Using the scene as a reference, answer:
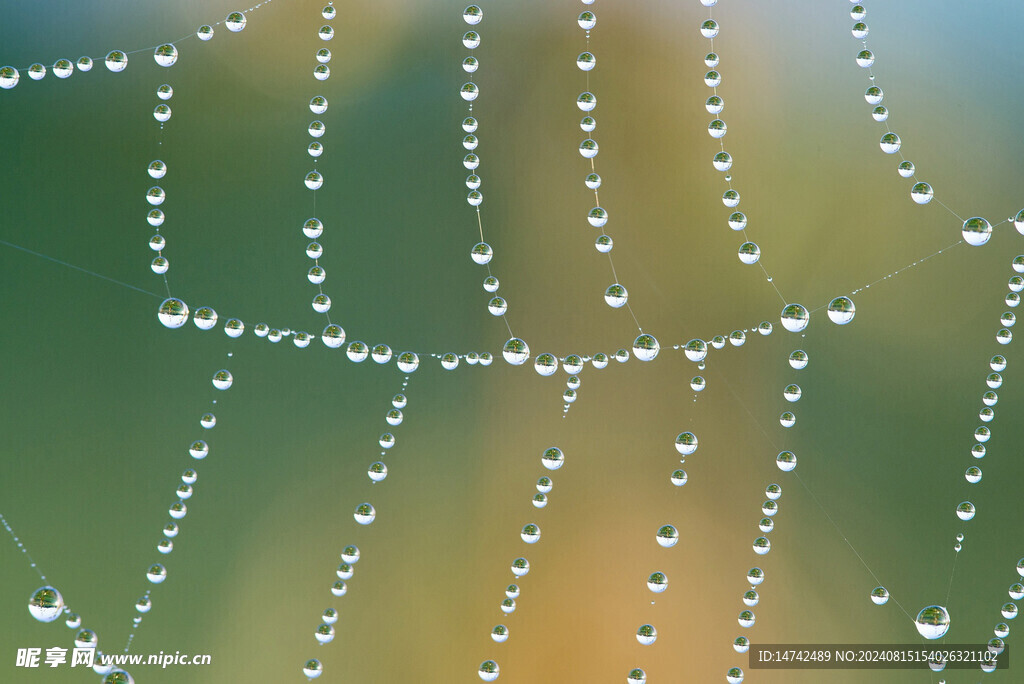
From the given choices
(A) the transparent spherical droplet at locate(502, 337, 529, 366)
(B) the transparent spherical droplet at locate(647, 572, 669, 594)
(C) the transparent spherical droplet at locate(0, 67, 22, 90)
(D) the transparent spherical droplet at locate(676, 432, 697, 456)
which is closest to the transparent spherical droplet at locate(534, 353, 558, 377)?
(A) the transparent spherical droplet at locate(502, 337, 529, 366)

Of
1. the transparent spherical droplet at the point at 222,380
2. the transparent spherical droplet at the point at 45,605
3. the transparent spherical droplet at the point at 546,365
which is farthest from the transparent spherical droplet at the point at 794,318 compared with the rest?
the transparent spherical droplet at the point at 45,605

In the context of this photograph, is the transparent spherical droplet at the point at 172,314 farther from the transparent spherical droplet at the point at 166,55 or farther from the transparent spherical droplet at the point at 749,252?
the transparent spherical droplet at the point at 749,252

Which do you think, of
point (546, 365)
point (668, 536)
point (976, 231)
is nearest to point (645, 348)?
point (546, 365)

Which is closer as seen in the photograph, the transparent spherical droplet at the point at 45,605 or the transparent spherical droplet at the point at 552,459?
the transparent spherical droplet at the point at 45,605

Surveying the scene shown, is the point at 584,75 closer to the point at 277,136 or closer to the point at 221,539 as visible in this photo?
the point at 277,136

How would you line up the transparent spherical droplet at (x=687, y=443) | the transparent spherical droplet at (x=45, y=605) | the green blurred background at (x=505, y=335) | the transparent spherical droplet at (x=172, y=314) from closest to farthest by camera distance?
the transparent spherical droplet at (x=45, y=605), the transparent spherical droplet at (x=172, y=314), the transparent spherical droplet at (x=687, y=443), the green blurred background at (x=505, y=335)

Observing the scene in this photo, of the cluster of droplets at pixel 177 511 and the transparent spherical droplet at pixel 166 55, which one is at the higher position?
the transparent spherical droplet at pixel 166 55

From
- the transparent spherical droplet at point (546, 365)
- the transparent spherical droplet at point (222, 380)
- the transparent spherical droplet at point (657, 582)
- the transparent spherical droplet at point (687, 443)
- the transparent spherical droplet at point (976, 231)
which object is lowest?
the transparent spherical droplet at point (657, 582)

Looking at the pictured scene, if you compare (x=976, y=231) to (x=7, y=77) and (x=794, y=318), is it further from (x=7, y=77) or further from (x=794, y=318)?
(x=7, y=77)

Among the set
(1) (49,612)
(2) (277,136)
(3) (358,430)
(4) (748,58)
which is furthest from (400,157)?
(1) (49,612)
